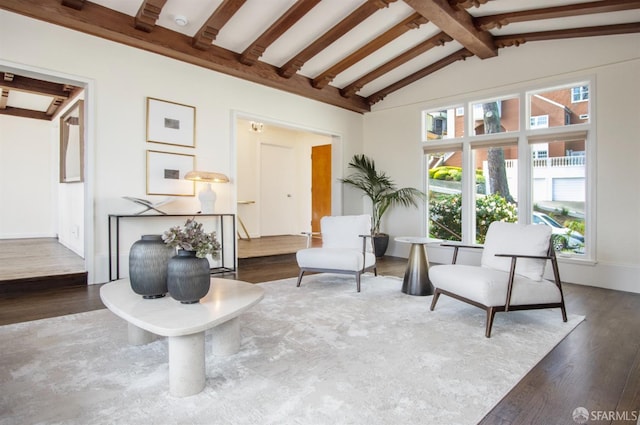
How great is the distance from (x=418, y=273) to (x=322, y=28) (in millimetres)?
3210

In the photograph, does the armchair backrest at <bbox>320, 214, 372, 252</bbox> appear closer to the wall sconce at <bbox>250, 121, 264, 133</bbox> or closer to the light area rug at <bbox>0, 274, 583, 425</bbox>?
the light area rug at <bbox>0, 274, 583, 425</bbox>

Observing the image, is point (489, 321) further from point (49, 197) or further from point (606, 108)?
point (49, 197)

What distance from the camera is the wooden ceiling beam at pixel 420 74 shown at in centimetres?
542

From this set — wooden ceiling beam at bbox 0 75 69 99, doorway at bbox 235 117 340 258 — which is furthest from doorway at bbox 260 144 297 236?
wooden ceiling beam at bbox 0 75 69 99

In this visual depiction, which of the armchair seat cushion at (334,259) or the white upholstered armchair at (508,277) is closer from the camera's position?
the white upholstered armchair at (508,277)

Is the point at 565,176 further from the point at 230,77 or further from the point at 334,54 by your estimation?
the point at 230,77

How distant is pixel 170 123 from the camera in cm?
450

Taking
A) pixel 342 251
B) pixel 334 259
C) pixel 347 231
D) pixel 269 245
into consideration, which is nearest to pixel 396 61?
pixel 347 231

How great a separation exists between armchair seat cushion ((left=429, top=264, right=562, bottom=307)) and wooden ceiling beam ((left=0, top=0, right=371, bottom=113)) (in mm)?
3777

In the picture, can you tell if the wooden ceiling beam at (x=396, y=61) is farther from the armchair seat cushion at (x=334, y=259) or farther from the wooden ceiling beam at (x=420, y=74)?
the armchair seat cushion at (x=334, y=259)

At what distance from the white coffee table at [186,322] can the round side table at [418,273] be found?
6.36ft

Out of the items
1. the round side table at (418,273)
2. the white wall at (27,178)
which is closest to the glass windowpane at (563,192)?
the round side table at (418,273)

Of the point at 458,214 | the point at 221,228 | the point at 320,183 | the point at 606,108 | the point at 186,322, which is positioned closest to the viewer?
the point at 186,322

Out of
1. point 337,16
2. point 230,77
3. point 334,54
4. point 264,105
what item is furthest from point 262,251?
point 337,16
